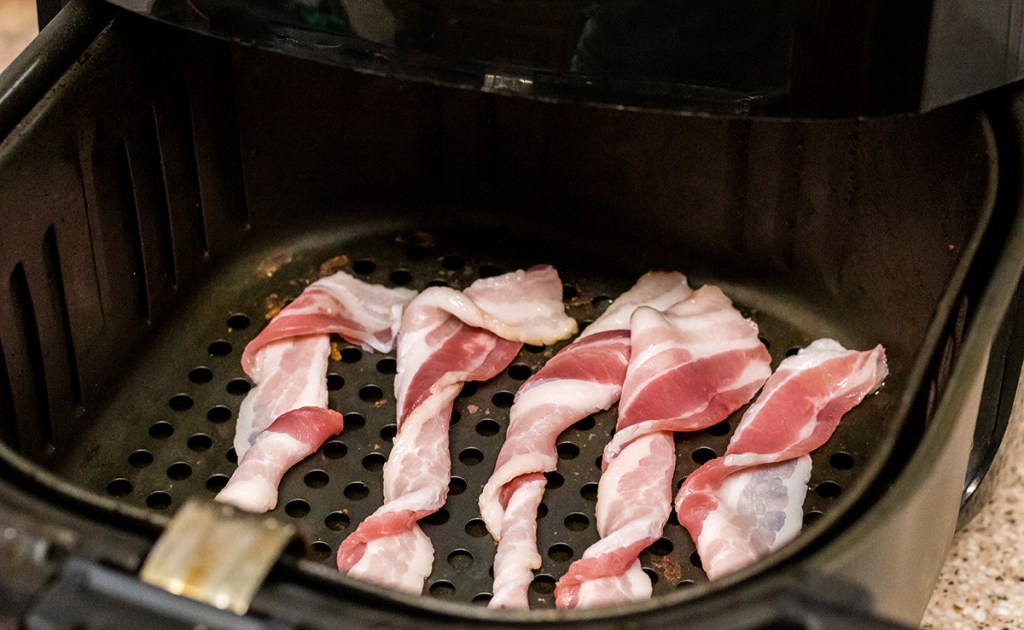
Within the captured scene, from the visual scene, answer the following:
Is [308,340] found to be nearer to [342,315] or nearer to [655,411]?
[342,315]

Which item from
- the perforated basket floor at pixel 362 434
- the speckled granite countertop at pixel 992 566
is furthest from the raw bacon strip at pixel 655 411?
the speckled granite countertop at pixel 992 566

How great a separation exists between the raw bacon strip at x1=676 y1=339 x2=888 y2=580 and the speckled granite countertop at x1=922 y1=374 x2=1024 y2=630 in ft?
0.38

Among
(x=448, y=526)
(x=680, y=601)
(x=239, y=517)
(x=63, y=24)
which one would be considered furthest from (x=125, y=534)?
(x=63, y=24)

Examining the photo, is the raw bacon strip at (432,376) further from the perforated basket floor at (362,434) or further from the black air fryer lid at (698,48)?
the black air fryer lid at (698,48)

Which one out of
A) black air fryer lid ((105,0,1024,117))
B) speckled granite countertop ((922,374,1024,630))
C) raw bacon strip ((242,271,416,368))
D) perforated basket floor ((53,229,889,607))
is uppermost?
black air fryer lid ((105,0,1024,117))

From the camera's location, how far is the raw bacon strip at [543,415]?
0.90m

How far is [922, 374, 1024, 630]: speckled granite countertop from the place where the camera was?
93 centimetres

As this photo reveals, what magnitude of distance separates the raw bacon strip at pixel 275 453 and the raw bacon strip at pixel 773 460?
27 cm

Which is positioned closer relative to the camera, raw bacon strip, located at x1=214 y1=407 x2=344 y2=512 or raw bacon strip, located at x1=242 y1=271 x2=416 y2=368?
raw bacon strip, located at x1=214 y1=407 x2=344 y2=512

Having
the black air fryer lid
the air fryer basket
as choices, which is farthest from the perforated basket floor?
the black air fryer lid

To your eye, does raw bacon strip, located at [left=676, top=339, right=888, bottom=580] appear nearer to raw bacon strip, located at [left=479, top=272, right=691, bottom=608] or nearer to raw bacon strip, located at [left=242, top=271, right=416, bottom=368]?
raw bacon strip, located at [left=479, top=272, right=691, bottom=608]

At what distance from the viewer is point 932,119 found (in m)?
0.94

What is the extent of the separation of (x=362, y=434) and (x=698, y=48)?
428 millimetres

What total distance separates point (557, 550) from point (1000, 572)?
1.05ft
